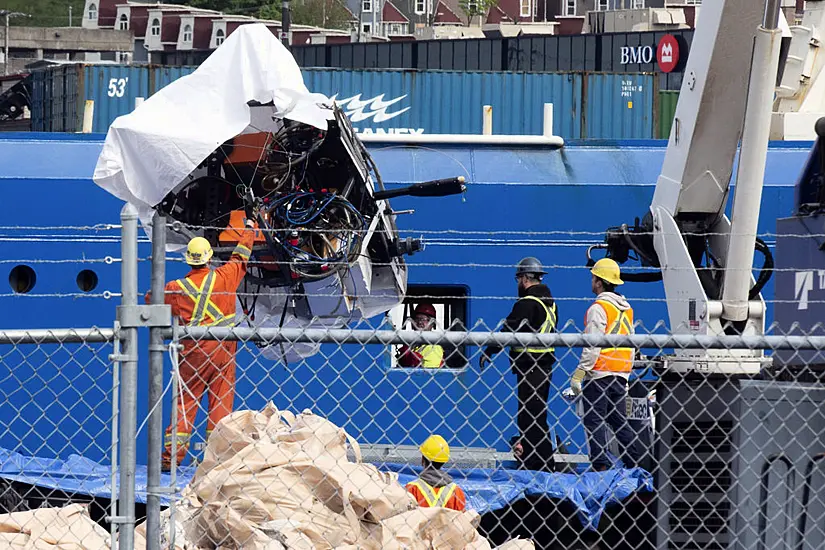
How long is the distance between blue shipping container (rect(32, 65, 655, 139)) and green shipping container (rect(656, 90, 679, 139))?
822 millimetres

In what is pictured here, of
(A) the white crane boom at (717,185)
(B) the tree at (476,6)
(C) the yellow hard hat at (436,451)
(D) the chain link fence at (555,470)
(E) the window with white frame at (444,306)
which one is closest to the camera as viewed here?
(D) the chain link fence at (555,470)

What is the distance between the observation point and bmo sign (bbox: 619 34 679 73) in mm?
30391

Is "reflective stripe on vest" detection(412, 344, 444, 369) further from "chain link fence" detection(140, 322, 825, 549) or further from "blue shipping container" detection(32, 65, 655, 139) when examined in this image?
"blue shipping container" detection(32, 65, 655, 139)

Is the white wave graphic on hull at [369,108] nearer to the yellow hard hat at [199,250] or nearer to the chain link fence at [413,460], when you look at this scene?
the chain link fence at [413,460]

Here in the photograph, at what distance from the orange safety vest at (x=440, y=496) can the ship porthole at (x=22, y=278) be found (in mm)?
5944

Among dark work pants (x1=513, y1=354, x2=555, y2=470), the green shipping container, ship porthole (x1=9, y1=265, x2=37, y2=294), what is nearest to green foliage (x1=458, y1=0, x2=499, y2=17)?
the green shipping container

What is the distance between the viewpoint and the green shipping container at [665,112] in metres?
20.1

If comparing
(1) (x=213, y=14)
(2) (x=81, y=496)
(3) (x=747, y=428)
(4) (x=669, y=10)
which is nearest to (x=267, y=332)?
(3) (x=747, y=428)

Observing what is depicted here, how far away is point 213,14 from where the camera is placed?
6269 centimetres

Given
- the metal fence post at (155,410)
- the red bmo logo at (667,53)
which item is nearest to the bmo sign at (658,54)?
the red bmo logo at (667,53)

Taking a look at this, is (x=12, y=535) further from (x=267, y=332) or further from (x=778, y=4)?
(x=778, y=4)

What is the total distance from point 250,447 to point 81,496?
6.31 feet

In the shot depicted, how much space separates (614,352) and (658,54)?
72.3ft

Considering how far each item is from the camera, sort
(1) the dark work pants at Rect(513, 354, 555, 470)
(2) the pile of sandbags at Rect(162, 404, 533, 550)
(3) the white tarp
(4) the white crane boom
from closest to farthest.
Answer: (2) the pile of sandbags at Rect(162, 404, 533, 550)
(4) the white crane boom
(3) the white tarp
(1) the dark work pants at Rect(513, 354, 555, 470)
